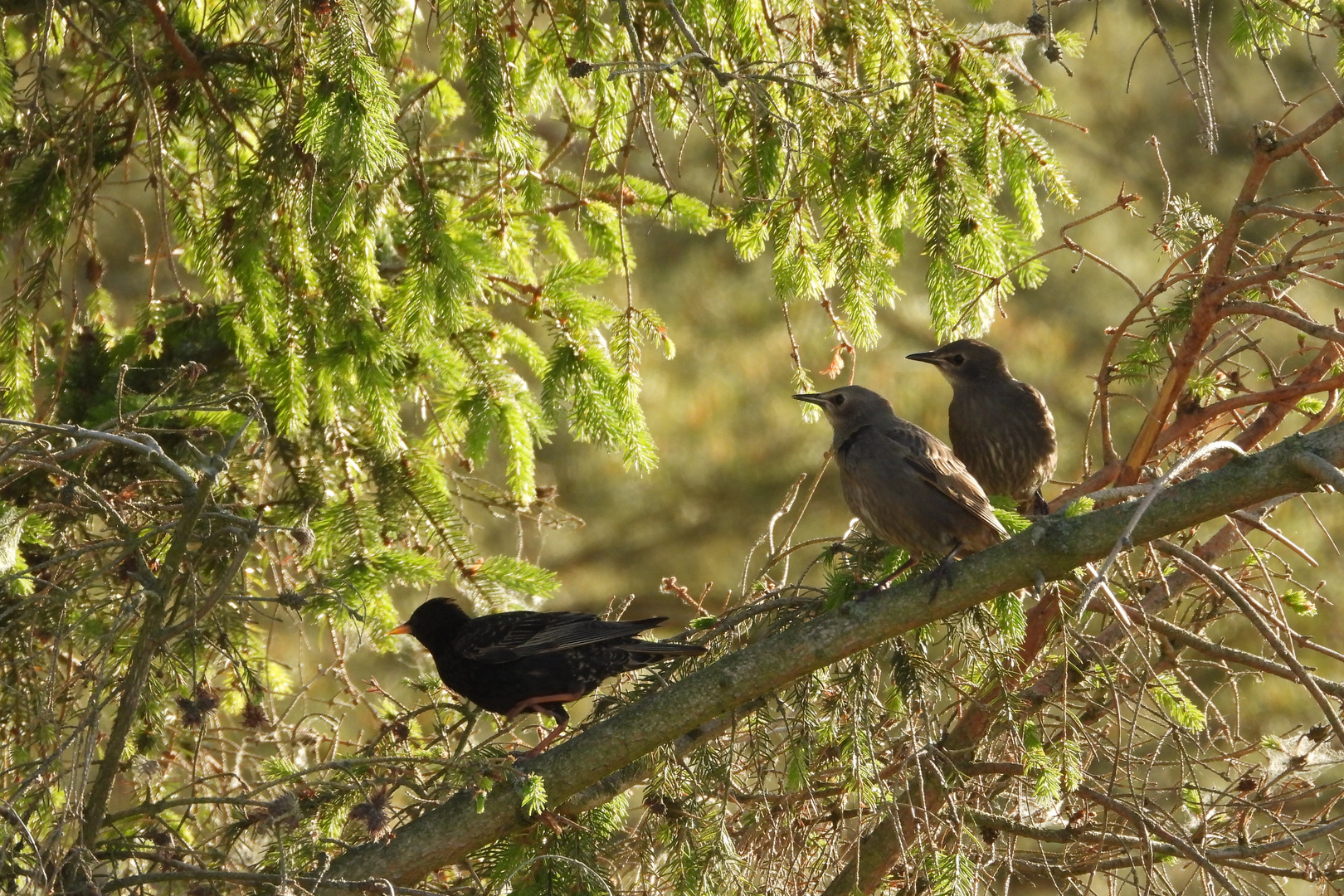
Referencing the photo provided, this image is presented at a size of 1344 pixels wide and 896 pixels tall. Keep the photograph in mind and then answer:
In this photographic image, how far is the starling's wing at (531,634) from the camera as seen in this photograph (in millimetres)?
4020

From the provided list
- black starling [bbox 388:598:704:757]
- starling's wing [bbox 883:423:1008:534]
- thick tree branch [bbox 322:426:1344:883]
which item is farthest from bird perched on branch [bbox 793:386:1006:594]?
black starling [bbox 388:598:704:757]

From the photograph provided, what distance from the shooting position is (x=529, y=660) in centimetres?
430

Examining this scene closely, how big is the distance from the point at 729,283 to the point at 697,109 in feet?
19.4

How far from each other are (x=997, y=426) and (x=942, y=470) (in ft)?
3.28

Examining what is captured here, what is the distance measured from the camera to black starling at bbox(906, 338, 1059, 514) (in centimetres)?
478

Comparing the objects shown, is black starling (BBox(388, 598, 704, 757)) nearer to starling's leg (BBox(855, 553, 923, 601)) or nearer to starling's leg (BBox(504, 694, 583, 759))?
starling's leg (BBox(504, 694, 583, 759))

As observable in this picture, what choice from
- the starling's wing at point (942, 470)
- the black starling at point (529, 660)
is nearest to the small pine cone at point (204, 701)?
the black starling at point (529, 660)

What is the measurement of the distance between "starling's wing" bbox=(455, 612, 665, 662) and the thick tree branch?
1017mm

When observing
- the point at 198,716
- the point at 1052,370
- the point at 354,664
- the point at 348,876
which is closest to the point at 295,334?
the point at 198,716

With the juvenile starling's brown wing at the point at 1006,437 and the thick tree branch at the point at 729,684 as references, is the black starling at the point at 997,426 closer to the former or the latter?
the juvenile starling's brown wing at the point at 1006,437

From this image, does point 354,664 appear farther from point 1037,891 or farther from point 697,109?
point 697,109

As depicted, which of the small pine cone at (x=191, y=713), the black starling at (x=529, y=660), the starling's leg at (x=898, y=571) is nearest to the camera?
the small pine cone at (x=191, y=713)

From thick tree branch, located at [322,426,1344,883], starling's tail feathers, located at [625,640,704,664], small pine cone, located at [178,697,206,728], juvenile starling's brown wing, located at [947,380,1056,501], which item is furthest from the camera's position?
juvenile starling's brown wing, located at [947,380,1056,501]

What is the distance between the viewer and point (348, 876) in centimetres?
294
